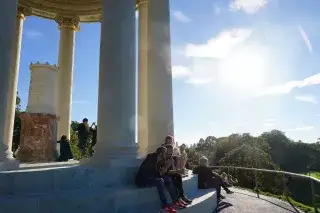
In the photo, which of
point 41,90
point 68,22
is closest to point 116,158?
point 41,90

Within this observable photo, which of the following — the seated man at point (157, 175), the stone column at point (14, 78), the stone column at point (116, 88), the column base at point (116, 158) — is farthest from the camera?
the stone column at point (14, 78)

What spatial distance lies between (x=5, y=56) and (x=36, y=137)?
1974 cm

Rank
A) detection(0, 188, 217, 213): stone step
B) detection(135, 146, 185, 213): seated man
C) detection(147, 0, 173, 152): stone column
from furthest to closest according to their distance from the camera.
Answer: detection(147, 0, 173, 152): stone column → detection(135, 146, 185, 213): seated man → detection(0, 188, 217, 213): stone step

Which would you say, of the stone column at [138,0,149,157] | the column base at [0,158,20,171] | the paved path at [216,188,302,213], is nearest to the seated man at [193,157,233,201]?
the paved path at [216,188,302,213]

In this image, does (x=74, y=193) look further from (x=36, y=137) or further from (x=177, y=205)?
(x=36, y=137)

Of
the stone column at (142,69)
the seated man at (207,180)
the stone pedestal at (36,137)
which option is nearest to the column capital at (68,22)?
the stone column at (142,69)

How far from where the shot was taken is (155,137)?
141ft

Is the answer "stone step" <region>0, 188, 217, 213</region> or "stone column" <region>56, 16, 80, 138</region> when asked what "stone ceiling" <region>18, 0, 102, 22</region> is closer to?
"stone column" <region>56, 16, 80, 138</region>

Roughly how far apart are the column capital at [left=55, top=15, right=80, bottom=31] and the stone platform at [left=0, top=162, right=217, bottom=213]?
157 ft

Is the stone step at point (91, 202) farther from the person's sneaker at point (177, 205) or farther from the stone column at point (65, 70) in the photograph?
the stone column at point (65, 70)

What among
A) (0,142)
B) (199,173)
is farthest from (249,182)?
(0,142)

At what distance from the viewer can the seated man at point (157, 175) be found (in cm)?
2716

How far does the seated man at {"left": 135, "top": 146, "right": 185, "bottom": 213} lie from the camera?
27156 mm

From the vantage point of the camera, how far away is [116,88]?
32.3m
